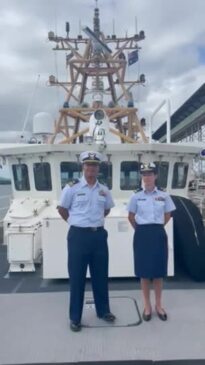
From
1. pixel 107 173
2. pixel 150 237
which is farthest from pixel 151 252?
pixel 107 173

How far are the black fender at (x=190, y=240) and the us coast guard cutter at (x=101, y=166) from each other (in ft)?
0.04

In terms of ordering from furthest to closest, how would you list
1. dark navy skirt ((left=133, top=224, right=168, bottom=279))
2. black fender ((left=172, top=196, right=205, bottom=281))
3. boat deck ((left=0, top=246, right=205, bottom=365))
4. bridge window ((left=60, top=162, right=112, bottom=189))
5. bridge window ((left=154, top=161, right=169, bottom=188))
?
1. bridge window ((left=154, top=161, right=169, bottom=188))
2. bridge window ((left=60, top=162, right=112, bottom=189))
3. black fender ((left=172, top=196, right=205, bottom=281))
4. dark navy skirt ((left=133, top=224, right=168, bottom=279))
5. boat deck ((left=0, top=246, right=205, bottom=365))

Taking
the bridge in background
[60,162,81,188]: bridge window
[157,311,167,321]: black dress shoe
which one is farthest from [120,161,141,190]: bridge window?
the bridge in background

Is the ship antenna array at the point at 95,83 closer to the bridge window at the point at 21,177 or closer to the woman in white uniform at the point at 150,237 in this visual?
the bridge window at the point at 21,177

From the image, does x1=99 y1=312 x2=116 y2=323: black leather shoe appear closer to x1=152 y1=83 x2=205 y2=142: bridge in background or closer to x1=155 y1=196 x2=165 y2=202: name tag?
x1=155 y1=196 x2=165 y2=202: name tag

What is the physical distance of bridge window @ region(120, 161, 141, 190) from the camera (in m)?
7.75

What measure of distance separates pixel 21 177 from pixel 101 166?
1674 mm

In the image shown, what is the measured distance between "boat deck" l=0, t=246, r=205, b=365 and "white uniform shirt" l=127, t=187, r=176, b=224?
0.96 meters

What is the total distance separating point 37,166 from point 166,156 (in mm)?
2412

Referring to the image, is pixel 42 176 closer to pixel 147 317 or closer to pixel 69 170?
pixel 69 170

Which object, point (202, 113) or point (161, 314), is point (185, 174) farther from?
point (202, 113)

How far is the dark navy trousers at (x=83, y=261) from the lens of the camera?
4035 mm

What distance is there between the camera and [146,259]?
4191 mm

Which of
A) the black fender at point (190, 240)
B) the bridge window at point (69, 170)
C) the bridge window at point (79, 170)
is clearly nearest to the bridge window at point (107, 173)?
the bridge window at point (79, 170)
